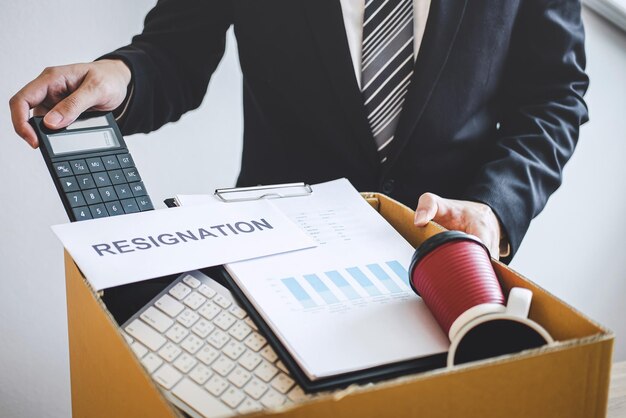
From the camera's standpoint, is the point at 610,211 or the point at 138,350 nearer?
the point at 138,350

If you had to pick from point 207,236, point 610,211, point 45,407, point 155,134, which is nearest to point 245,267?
point 207,236

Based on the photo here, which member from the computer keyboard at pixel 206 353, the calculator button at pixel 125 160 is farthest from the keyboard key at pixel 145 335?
the calculator button at pixel 125 160

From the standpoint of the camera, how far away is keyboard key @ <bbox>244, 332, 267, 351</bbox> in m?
0.39

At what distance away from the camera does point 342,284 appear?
0.46 meters

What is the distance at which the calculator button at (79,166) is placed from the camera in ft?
1.73

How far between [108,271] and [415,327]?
227mm

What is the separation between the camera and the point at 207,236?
50 centimetres

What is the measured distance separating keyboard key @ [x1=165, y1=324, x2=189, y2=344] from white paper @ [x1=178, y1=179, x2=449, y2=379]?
0.18 ft

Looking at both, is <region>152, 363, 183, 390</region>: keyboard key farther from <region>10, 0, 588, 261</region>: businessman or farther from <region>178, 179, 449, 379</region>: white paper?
<region>10, 0, 588, 261</region>: businessman

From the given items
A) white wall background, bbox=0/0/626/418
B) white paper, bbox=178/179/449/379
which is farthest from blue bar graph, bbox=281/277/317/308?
white wall background, bbox=0/0/626/418

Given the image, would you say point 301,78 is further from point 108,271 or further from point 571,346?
point 571,346

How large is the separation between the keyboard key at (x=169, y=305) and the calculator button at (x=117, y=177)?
0.16 meters

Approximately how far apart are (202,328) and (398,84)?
0.54 meters

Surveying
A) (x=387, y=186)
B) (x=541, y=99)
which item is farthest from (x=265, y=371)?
(x=541, y=99)
